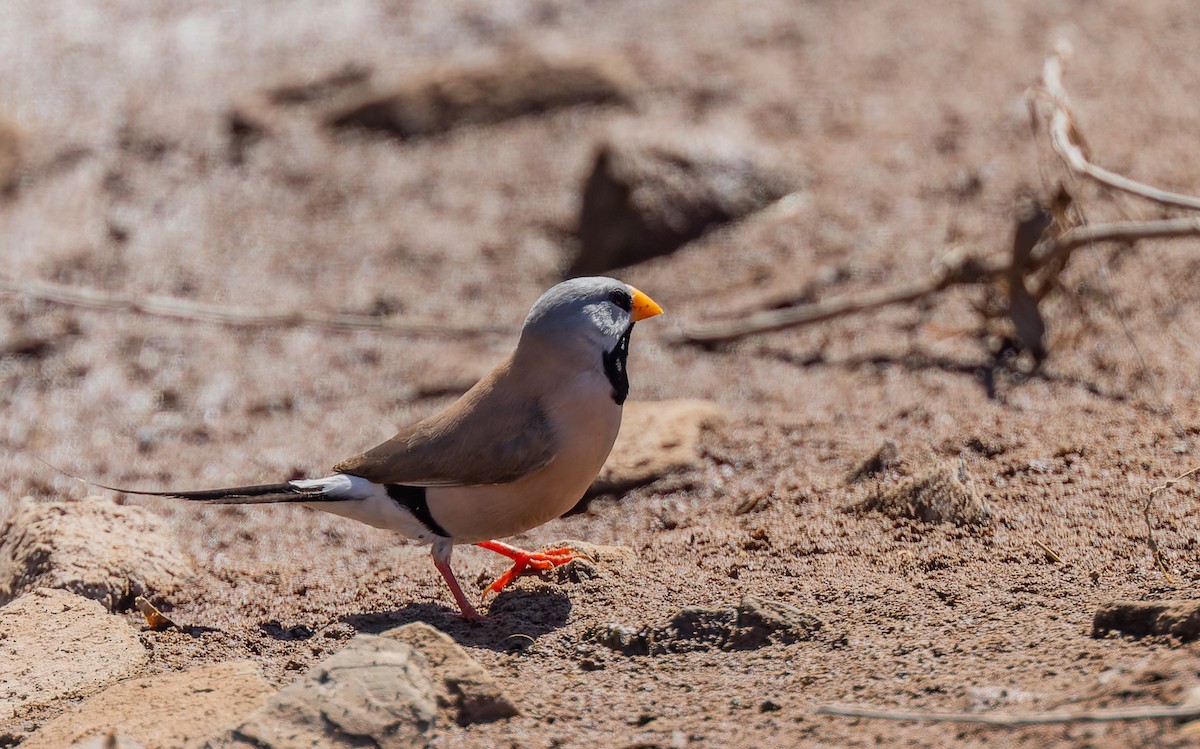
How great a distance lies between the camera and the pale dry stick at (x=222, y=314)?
7070 mm

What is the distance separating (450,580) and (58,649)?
127cm

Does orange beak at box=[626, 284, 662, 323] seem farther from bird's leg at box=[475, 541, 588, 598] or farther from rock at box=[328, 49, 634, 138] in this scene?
rock at box=[328, 49, 634, 138]

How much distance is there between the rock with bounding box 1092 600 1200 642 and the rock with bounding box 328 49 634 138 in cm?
675

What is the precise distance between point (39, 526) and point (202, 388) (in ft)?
9.01

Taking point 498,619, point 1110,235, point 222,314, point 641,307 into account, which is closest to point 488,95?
point 222,314

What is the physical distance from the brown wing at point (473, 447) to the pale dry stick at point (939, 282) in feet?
8.56

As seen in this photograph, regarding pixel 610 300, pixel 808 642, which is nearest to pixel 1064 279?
pixel 610 300

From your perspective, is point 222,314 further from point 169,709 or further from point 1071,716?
point 1071,716

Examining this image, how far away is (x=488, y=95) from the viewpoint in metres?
9.34

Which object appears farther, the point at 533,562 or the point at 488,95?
the point at 488,95

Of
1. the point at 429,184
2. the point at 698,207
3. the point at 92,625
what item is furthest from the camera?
the point at 429,184

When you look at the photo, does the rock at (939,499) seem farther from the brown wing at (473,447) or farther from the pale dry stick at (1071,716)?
the pale dry stick at (1071,716)

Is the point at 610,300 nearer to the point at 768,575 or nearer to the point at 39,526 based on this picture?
the point at 768,575

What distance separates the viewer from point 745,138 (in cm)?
849
